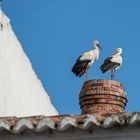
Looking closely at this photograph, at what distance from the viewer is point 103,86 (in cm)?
1514

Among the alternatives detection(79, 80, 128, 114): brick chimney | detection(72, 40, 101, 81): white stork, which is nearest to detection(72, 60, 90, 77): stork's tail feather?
detection(72, 40, 101, 81): white stork

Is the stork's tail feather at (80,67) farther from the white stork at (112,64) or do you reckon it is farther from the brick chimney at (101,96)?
the brick chimney at (101,96)

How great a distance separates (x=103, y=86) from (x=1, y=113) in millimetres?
3425

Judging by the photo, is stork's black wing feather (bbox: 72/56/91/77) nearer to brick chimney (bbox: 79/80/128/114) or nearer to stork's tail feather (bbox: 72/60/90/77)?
stork's tail feather (bbox: 72/60/90/77)

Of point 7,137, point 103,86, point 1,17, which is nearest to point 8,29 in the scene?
point 1,17

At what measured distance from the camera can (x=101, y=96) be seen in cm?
1509

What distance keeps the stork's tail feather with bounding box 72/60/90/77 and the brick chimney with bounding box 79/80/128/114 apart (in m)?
0.81

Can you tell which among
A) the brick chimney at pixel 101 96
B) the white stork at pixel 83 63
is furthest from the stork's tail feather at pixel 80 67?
the brick chimney at pixel 101 96

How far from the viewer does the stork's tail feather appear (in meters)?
16.0

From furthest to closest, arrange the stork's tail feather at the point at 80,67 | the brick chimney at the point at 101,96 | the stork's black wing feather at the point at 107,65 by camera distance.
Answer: the stork's black wing feather at the point at 107,65
the stork's tail feather at the point at 80,67
the brick chimney at the point at 101,96

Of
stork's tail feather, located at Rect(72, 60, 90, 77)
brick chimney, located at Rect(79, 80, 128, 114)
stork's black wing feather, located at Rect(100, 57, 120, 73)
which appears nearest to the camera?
brick chimney, located at Rect(79, 80, 128, 114)

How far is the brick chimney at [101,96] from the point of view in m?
15.0

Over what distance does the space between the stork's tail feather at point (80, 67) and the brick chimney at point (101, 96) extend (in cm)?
81

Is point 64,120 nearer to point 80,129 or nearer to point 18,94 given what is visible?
point 80,129
